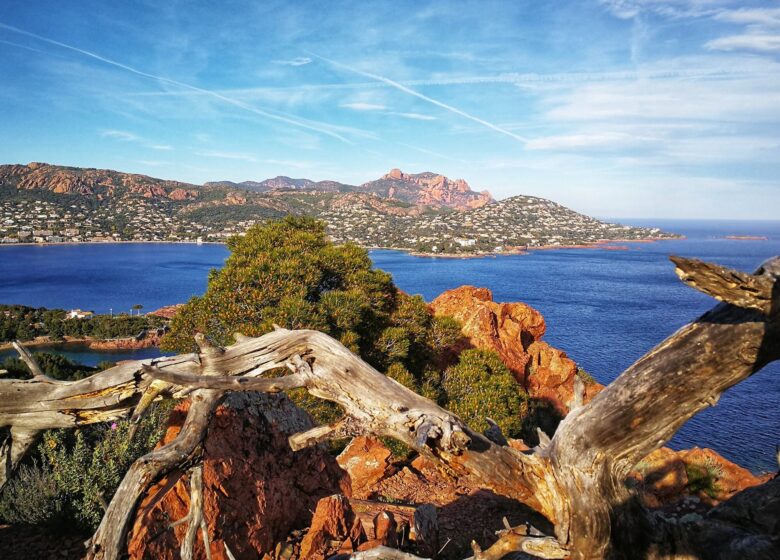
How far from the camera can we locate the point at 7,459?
342 cm

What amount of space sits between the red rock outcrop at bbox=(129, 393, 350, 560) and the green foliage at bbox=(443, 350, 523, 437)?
5.34 m

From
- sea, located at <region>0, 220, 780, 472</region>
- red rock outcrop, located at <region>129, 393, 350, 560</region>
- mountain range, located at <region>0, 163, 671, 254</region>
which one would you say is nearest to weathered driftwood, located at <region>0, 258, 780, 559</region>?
red rock outcrop, located at <region>129, 393, 350, 560</region>

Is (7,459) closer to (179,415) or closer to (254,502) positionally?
(179,415)

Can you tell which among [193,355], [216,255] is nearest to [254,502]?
[193,355]

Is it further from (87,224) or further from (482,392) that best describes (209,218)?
(482,392)

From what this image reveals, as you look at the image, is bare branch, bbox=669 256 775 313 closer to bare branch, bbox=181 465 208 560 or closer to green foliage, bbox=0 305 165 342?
bare branch, bbox=181 465 208 560

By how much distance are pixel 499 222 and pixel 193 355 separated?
6877 inches

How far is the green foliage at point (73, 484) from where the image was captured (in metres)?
5.20

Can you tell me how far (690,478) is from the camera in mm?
9664

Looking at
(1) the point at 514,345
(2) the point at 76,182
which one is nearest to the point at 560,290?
(1) the point at 514,345

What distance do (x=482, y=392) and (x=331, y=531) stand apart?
6921 millimetres

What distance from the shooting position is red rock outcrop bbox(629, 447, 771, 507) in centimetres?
922

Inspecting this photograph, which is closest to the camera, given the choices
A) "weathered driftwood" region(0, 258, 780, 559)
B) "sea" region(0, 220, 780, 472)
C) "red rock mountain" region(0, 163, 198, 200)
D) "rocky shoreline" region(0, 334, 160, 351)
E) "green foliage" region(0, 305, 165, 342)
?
"weathered driftwood" region(0, 258, 780, 559)

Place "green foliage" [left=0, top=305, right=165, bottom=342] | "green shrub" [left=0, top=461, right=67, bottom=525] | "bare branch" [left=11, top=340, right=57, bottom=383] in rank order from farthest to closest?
"green foliage" [left=0, top=305, right=165, bottom=342], "green shrub" [left=0, top=461, right=67, bottom=525], "bare branch" [left=11, top=340, right=57, bottom=383]
